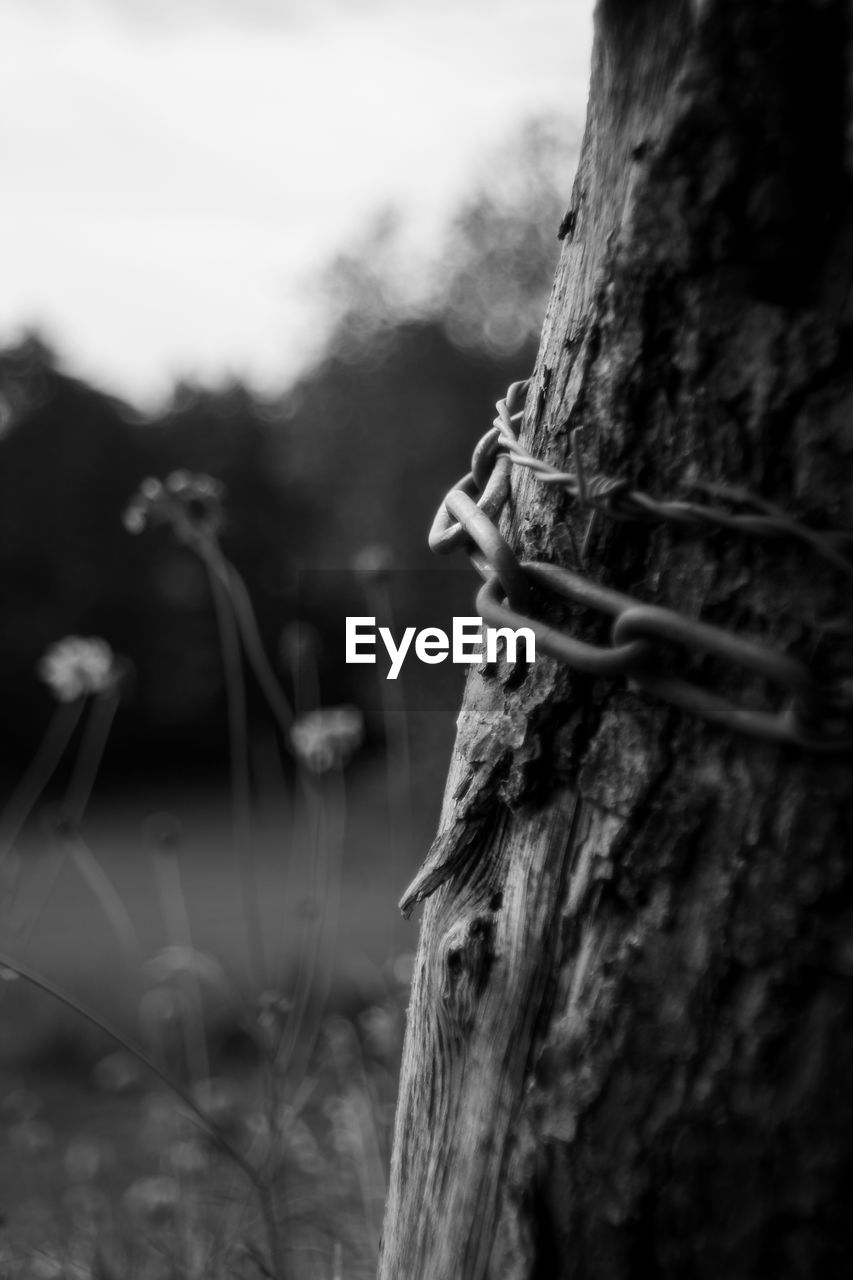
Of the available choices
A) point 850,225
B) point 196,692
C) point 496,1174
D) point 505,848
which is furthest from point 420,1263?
point 196,692

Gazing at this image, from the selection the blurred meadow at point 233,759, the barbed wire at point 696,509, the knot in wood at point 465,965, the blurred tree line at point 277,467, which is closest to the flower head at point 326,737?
the blurred meadow at point 233,759

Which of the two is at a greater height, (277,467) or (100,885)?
(277,467)

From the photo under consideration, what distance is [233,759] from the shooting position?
6.25 metres

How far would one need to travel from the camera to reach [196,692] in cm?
1082

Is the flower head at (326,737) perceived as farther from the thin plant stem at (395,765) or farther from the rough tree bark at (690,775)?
the rough tree bark at (690,775)

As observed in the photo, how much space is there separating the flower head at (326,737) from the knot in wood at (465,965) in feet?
4.60

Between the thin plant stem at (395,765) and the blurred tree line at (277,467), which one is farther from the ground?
the blurred tree line at (277,467)

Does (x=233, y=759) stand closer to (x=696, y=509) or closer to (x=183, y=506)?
(x=183, y=506)

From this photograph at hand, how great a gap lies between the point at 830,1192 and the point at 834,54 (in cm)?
67

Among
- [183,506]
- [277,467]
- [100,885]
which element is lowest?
[100,885]

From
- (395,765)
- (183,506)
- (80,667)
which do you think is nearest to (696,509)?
(183,506)

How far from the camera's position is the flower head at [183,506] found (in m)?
1.85

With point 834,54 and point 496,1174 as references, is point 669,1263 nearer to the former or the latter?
point 496,1174

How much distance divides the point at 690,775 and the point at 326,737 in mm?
1634
